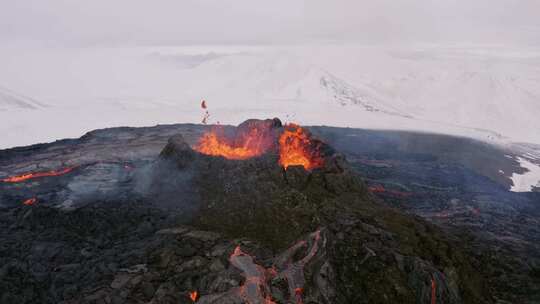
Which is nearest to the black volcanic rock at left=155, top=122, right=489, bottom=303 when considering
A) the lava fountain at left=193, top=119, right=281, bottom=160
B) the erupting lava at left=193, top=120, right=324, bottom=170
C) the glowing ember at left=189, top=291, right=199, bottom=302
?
the glowing ember at left=189, top=291, right=199, bottom=302

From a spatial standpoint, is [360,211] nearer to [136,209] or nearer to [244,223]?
[244,223]

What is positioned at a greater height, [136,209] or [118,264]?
[136,209]

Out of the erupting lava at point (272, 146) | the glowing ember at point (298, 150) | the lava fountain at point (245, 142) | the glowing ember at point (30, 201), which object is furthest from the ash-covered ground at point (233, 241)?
the lava fountain at point (245, 142)

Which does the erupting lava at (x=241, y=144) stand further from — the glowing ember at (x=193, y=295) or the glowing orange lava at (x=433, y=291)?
the glowing orange lava at (x=433, y=291)

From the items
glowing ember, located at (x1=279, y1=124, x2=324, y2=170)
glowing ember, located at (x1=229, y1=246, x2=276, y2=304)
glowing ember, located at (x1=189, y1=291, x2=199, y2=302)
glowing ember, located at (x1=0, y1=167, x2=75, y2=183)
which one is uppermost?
glowing ember, located at (x1=279, y1=124, x2=324, y2=170)

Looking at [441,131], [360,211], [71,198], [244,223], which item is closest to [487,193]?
[360,211]

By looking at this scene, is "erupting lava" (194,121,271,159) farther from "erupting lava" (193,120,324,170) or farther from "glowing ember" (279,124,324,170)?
"glowing ember" (279,124,324,170)

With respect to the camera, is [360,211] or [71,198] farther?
[71,198]
